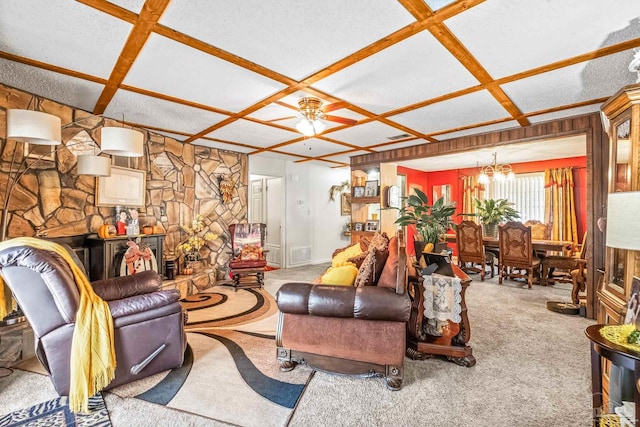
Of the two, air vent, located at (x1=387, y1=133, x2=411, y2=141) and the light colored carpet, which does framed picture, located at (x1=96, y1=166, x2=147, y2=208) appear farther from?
air vent, located at (x1=387, y1=133, x2=411, y2=141)

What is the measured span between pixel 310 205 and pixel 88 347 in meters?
5.63

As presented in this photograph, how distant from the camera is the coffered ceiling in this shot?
5.70 ft

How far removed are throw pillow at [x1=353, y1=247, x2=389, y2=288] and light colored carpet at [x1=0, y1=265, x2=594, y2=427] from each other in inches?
27.4

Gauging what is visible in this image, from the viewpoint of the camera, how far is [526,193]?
6.86 m

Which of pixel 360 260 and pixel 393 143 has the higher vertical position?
pixel 393 143

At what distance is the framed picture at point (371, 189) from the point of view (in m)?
5.92

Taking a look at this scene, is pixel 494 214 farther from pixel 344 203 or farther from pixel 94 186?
pixel 94 186

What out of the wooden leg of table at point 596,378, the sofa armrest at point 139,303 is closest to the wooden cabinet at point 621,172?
the wooden leg of table at point 596,378

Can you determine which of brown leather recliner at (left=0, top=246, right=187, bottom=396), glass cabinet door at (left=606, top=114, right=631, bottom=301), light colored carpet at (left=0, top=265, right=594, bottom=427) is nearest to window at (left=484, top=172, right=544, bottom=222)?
light colored carpet at (left=0, top=265, right=594, bottom=427)

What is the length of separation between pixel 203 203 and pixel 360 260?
352 cm

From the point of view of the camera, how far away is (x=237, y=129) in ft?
13.8

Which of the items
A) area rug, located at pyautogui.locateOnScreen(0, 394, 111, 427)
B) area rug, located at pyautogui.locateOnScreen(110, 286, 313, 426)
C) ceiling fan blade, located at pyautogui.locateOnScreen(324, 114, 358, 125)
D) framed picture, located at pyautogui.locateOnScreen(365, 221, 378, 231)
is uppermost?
ceiling fan blade, located at pyautogui.locateOnScreen(324, 114, 358, 125)

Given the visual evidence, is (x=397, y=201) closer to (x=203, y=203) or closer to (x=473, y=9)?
(x=203, y=203)

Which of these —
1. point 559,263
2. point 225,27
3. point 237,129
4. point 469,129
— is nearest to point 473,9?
point 225,27
